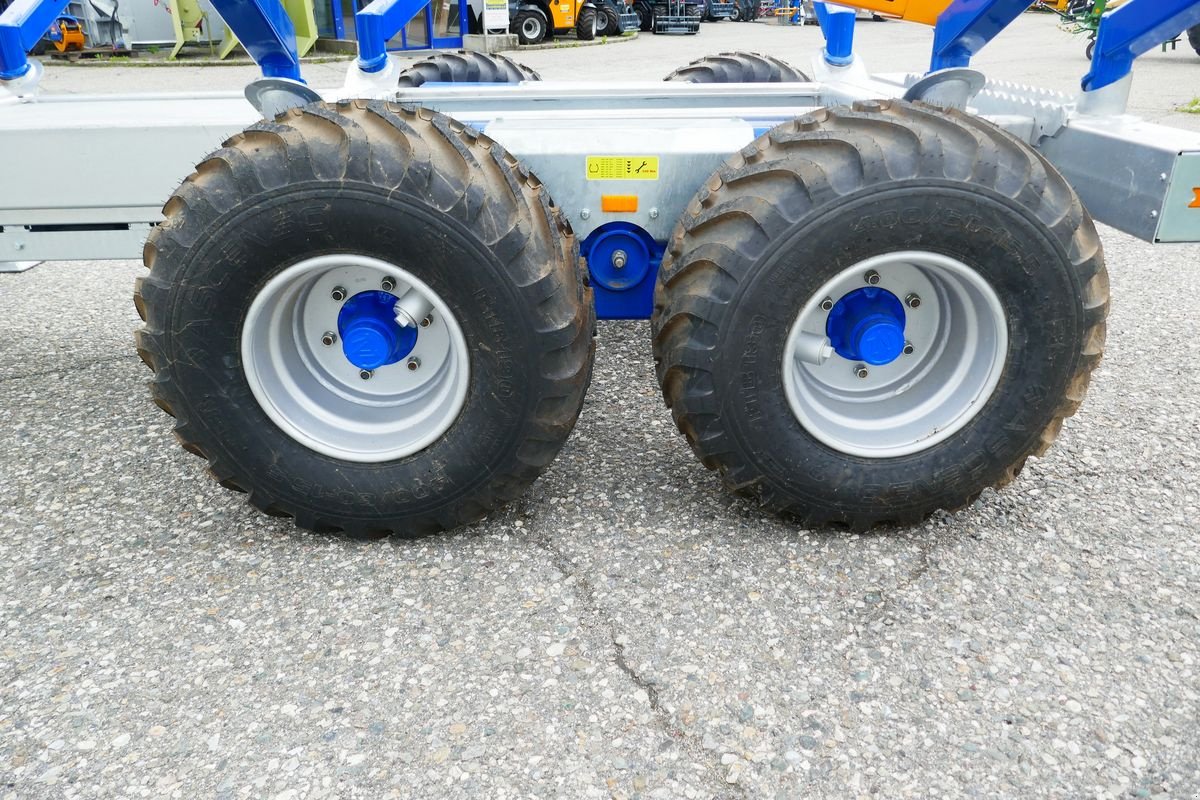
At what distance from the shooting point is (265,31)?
138 inches

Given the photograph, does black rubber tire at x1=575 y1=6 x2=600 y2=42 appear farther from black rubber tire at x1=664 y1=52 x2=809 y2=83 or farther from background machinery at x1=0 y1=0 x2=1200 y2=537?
background machinery at x1=0 y1=0 x2=1200 y2=537

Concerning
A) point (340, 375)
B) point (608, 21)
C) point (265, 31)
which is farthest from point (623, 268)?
point (608, 21)

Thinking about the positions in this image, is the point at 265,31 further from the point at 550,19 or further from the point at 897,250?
the point at 550,19

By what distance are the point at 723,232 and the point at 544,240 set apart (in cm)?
46

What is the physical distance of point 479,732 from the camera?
2.01 meters

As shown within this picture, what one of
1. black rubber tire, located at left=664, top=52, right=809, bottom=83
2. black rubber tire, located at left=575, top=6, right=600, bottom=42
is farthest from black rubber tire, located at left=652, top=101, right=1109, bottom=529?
black rubber tire, located at left=575, top=6, right=600, bottom=42

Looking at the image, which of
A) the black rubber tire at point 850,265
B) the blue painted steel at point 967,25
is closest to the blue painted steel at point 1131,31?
the blue painted steel at point 967,25

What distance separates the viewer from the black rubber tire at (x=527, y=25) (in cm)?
2066

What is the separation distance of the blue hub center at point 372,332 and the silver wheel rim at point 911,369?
42.7 inches

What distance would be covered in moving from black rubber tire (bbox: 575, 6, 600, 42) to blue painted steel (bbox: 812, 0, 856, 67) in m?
19.1

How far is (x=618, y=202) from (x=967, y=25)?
1641mm

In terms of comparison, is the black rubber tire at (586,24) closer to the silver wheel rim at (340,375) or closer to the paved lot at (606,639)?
the paved lot at (606,639)

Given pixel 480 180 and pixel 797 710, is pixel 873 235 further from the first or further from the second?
pixel 797 710

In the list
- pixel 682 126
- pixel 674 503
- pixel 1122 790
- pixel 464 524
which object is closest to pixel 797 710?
pixel 1122 790
